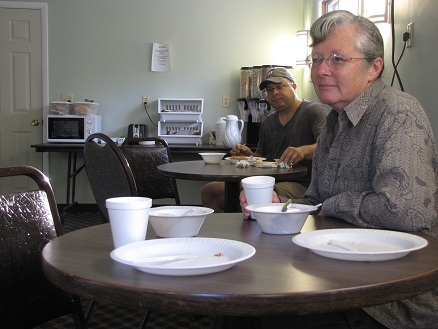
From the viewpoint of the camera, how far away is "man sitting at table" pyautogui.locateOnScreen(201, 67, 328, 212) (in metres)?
3.16

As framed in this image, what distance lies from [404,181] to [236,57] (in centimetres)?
445

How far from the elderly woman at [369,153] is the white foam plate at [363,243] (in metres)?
0.15

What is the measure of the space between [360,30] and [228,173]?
1.15m

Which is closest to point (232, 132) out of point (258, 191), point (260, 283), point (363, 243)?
point (258, 191)

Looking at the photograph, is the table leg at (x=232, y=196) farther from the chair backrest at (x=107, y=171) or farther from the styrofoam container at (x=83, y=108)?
the styrofoam container at (x=83, y=108)

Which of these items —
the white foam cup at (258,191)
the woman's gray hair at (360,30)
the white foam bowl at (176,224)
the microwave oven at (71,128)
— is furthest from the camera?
the microwave oven at (71,128)

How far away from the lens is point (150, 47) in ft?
18.0

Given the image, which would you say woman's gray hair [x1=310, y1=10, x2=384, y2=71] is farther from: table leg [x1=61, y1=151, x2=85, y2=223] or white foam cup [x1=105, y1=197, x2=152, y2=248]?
table leg [x1=61, y1=151, x2=85, y2=223]

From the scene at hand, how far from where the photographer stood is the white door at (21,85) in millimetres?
5414

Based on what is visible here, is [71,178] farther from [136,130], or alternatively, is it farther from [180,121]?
[180,121]

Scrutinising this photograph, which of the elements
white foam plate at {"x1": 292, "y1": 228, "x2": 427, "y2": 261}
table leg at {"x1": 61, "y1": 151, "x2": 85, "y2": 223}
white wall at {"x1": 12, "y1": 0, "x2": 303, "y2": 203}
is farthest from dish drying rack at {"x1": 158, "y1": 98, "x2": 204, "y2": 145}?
white foam plate at {"x1": 292, "y1": 228, "x2": 427, "y2": 261}

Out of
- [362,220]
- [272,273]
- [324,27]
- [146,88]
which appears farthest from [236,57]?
[272,273]

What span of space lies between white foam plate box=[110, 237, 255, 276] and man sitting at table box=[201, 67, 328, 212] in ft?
6.61

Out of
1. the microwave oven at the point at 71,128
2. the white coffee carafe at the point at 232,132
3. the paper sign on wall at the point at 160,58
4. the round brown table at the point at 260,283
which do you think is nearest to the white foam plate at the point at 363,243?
the round brown table at the point at 260,283
